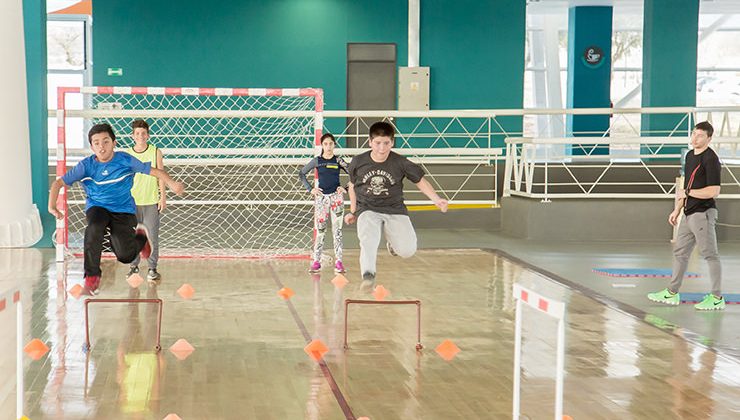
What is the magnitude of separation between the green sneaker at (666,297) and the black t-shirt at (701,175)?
0.88 meters

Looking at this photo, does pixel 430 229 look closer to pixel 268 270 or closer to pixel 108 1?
pixel 268 270

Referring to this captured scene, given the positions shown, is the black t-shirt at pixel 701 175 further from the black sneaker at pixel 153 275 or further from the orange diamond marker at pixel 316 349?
the black sneaker at pixel 153 275

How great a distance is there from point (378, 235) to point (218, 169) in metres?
11.8

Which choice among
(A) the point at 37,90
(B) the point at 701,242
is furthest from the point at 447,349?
(A) the point at 37,90

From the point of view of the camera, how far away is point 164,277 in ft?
36.4

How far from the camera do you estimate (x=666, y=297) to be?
972 centimetres

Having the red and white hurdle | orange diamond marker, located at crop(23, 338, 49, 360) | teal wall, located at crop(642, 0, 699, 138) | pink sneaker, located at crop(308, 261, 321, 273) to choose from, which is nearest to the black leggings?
orange diamond marker, located at crop(23, 338, 49, 360)

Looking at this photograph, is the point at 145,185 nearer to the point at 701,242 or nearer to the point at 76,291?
the point at 76,291

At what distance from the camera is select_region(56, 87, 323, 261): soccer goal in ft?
40.8

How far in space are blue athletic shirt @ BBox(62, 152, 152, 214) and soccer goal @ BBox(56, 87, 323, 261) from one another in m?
3.88

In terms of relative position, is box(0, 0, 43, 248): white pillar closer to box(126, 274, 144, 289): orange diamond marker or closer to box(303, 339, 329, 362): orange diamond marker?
box(126, 274, 144, 289): orange diamond marker

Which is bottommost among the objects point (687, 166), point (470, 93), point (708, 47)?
point (687, 166)

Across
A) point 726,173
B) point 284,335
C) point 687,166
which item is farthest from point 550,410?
point 726,173

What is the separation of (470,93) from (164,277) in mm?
12431
